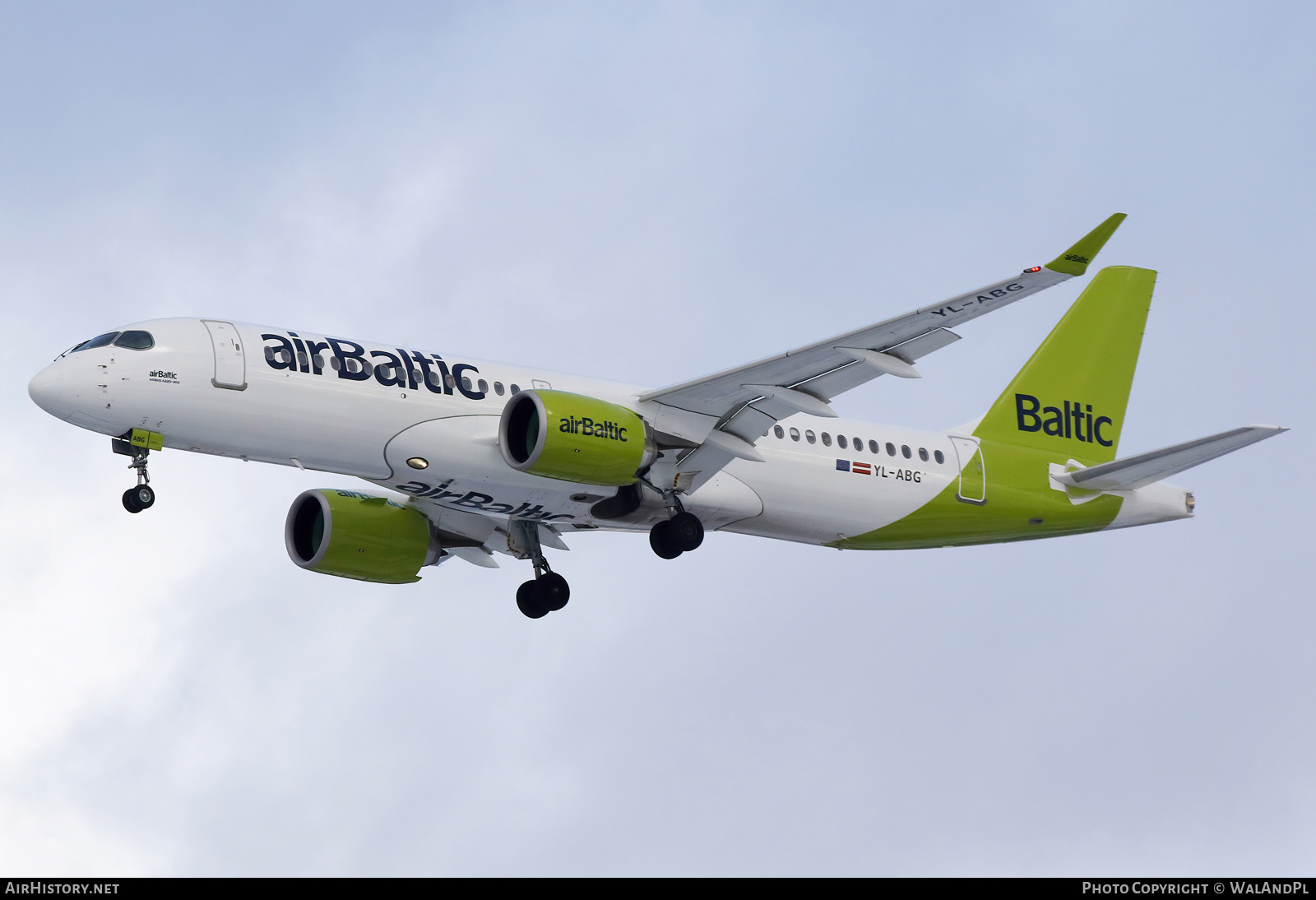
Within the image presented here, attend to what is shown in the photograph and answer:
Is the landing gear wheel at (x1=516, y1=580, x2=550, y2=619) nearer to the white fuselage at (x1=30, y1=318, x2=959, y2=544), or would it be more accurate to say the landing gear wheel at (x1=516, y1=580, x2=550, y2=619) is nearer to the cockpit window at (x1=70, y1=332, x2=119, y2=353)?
the white fuselage at (x1=30, y1=318, x2=959, y2=544)

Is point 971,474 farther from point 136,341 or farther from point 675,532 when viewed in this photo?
point 136,341

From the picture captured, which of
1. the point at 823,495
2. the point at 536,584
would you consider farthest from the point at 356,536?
the point at 823,495

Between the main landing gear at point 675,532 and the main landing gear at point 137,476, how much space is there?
8.99 m

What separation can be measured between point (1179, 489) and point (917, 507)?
21.3ft

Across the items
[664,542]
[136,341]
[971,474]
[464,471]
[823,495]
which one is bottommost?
[664,542]

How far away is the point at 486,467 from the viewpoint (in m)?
29.4

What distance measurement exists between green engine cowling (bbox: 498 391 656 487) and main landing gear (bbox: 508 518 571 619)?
569 centimetres

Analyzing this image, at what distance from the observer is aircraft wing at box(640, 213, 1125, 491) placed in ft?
84.7

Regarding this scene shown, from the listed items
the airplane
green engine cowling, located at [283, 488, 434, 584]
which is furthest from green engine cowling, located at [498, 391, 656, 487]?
green engine cowling, located at [283, 488, 434, 584]

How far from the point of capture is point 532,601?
3462 centimetres

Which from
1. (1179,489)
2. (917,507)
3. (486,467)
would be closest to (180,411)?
(486,467)

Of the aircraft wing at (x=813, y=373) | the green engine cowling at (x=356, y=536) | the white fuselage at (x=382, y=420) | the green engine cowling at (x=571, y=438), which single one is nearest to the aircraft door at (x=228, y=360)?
the white fuselage at (x=382, y=420)

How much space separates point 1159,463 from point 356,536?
→ 16.6 meters
